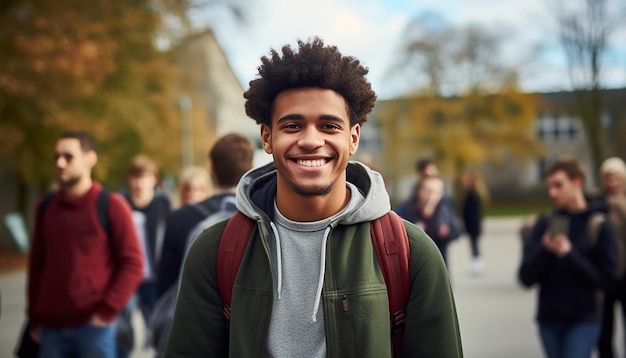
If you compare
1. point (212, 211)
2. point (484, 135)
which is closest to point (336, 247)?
point (212, 211)

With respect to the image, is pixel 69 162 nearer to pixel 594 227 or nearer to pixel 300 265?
pixel 300 265

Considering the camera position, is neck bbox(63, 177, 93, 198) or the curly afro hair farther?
neck bbox(63, 177, 93, 198)

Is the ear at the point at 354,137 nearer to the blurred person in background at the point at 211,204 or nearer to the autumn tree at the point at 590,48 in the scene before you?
the blurred person in background at the point at 211,204

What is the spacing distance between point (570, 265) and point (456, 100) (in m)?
41.0

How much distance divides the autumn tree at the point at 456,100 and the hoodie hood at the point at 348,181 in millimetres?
41403

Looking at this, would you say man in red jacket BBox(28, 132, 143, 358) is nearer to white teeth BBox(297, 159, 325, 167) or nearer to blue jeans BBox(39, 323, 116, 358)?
blue jeans BBox(39, 323, 116, 358)

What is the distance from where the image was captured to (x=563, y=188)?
5.33 metres

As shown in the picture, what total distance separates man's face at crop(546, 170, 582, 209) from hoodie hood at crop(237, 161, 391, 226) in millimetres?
3045

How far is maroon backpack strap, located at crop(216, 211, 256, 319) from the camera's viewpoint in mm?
2362

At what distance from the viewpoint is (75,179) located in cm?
500

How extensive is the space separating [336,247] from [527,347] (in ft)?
21.9

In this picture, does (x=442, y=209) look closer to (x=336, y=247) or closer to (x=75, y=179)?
(x=75, y=179)

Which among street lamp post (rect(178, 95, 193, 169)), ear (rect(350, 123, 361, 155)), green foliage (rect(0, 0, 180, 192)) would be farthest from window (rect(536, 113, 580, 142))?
ear (rect(350, 123, 361, 155))

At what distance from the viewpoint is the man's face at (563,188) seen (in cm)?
531
